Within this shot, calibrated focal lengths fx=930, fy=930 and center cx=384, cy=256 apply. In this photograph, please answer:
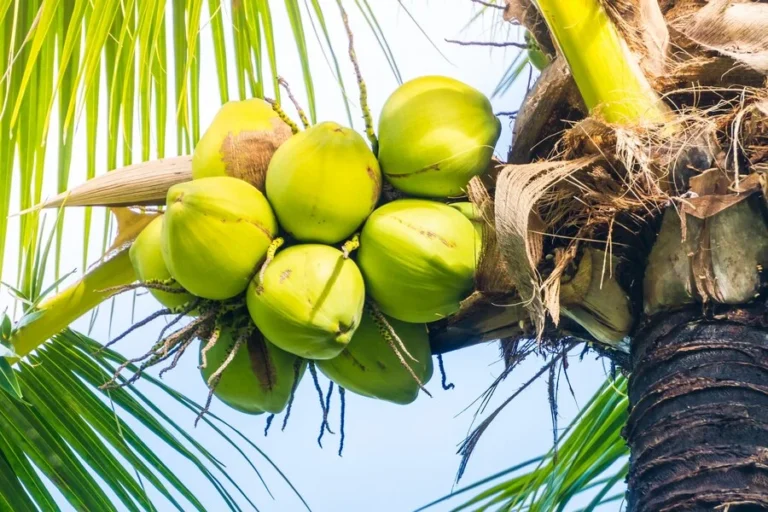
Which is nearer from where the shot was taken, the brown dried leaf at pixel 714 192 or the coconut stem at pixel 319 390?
the brown dried leaf at pixel 714 192

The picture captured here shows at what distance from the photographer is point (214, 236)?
1.53 meters

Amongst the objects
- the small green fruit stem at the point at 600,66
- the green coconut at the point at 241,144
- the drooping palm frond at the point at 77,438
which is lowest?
the drooping palm frond at the point at 77,438

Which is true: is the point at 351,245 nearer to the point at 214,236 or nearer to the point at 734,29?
the point at 214,236

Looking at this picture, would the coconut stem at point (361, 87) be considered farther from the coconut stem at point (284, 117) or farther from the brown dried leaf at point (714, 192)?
the brown dried leaf at point (714, 192)

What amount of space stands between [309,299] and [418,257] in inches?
7.7

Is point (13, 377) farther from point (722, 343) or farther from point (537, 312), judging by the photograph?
point (722, 343)

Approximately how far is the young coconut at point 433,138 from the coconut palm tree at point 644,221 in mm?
57

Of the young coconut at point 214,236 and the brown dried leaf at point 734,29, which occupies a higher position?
the brown dried leaf at point 734,29

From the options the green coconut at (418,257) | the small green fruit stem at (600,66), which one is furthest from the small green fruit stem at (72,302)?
the small green fruit stem at (600,66)

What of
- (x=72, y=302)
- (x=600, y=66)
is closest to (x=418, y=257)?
(x=600, y=66)

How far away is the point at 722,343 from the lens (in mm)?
1423

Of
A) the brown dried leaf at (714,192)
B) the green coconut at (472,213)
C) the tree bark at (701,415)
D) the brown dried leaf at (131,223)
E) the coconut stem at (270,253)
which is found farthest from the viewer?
the brown dried leaf at (131,223)

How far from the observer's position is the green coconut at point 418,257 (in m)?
1.58

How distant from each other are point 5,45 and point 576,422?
168cm
